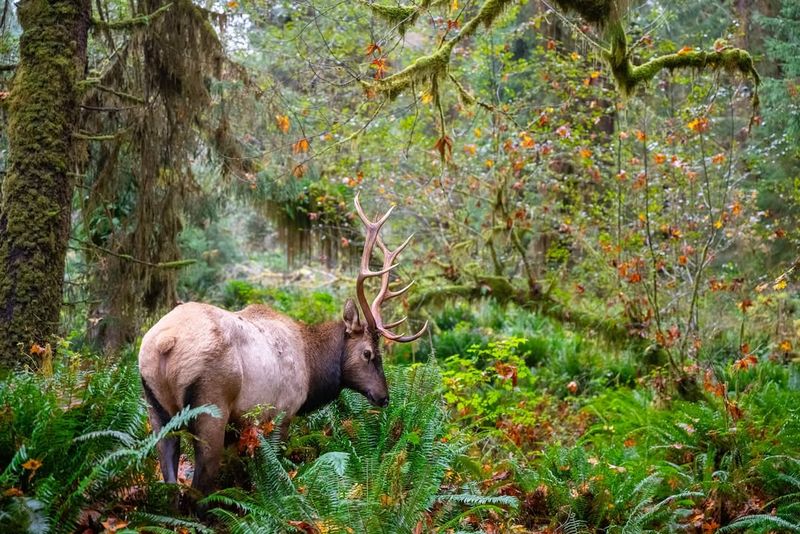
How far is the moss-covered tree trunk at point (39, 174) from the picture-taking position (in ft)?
20.1

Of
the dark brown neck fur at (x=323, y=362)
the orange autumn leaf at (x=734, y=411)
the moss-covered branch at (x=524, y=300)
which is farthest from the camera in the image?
the moss-covered branch at (x=524, y=300)

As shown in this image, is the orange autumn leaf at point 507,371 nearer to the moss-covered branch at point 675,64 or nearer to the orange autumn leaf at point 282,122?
the moss-covered branch at point 675,64

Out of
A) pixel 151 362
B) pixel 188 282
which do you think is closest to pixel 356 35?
pixel 188 282

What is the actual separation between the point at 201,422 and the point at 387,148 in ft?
33.1

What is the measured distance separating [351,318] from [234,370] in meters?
1.59

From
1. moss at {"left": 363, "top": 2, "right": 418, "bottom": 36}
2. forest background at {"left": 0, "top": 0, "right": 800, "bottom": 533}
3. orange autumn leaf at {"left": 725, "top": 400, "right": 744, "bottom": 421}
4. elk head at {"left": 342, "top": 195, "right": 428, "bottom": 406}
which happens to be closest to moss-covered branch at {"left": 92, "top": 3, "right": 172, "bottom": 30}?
forest background at {"left": 0, "top": 0, "right": 800, "bottom": 533}

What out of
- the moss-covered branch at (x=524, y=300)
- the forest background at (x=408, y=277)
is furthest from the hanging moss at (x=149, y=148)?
the moss-covered branch at (x=524, y=300)

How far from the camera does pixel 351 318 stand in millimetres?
6344

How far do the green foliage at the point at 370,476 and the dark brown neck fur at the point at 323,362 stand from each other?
22 centimetres

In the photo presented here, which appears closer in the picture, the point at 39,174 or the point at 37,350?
the point at 37,350

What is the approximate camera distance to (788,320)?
1223cm

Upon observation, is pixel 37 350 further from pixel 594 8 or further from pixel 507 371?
pixel 594 8

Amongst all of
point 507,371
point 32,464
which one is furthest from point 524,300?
point 32,464

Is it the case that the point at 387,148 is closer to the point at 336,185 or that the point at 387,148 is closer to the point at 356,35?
the point at 336,185
